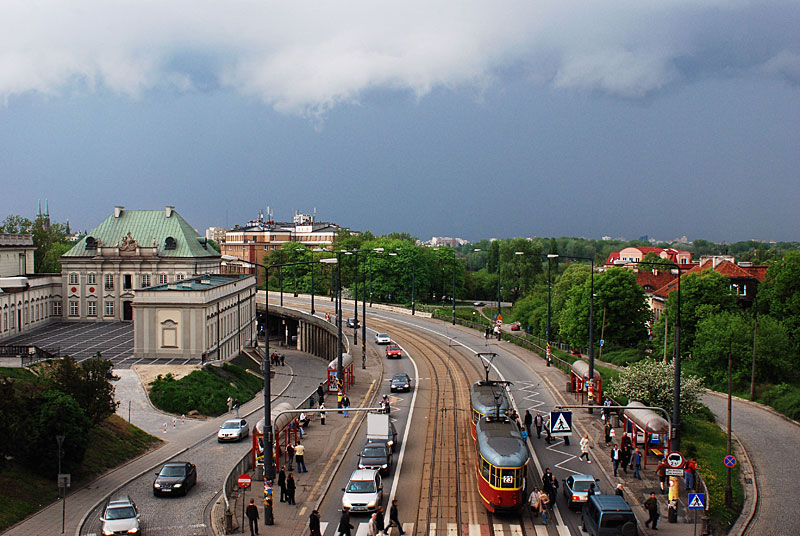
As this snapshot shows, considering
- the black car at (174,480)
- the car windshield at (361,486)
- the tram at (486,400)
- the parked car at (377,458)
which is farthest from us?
the tram at (486,400)

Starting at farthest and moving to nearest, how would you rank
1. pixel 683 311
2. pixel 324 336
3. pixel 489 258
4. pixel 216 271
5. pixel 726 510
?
pixel 489 258 < pixel 216 271 < pixel 324 336 < pixel 683 311 < pixel 726 510

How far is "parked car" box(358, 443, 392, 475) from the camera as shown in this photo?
34.1m

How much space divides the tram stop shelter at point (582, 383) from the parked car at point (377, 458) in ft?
60.3

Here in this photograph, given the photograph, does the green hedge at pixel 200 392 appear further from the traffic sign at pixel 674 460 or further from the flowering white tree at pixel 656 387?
the traffic sign at pixel 674 460

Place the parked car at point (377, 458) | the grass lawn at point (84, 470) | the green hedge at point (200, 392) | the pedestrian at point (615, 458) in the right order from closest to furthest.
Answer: the grass lawn at point (84, 470)
the parked car at point (377, 458)
the pedestrian at point (615, 458)
the green hedge at point (200, 392)

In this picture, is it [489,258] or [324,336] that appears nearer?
[324,336]

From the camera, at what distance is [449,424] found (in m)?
44.8

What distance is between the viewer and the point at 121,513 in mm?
27078

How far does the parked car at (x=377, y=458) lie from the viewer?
34125 mm

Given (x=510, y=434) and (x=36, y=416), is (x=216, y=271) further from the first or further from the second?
(x=510, y=434)

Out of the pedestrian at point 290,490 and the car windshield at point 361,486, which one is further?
the pedestrian at point 290,490

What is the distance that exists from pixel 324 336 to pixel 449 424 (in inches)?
1938

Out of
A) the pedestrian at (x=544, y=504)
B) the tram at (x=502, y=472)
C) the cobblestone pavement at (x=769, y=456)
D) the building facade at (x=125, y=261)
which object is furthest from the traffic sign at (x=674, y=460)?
the building facade at (x=125, y=261)

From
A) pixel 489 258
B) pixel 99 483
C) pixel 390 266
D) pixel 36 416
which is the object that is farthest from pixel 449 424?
pixel 489 258
